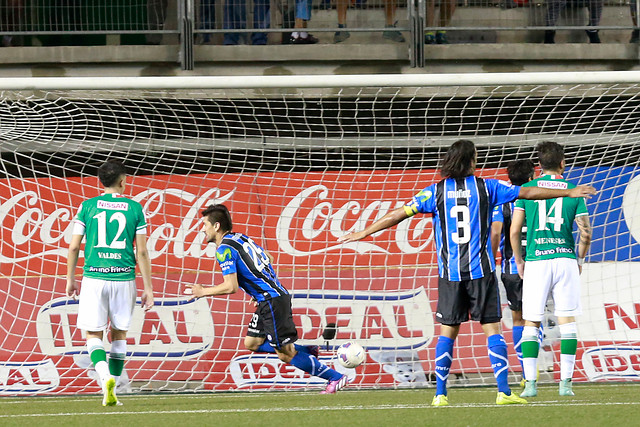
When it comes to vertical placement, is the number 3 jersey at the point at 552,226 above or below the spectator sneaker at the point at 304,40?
below

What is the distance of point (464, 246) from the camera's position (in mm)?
6223

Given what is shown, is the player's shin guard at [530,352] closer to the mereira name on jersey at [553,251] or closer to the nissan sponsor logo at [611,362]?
the mereira name on jersey at [553,251]

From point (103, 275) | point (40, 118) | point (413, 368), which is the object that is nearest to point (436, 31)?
point (413, 368)

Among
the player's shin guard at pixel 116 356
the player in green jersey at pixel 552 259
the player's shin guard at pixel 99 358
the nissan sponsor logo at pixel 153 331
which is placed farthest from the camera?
the nissan sponsor logo at pixel 153 331

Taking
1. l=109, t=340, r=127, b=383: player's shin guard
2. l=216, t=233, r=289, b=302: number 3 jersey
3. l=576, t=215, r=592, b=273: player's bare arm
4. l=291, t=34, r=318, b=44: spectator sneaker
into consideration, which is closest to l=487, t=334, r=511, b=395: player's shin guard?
l=576, t=215, r=592, b=273: player's bare arm

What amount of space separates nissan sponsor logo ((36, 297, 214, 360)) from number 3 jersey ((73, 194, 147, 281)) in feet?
8.42

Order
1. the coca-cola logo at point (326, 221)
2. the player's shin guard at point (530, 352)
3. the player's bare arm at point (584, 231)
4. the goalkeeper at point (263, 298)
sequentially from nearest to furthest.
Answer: the player's shin guard at point (530, 352) → the player's bare arm at point (584, 231) → the goalkeeper at point (263, 298) → the coca-cola logo at point (326, 221)

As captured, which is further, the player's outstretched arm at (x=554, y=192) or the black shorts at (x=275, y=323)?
the black shorts at (x=275, y=323)

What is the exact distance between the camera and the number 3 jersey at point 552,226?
7.16 m

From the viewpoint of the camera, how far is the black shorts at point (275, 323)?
7.82 m

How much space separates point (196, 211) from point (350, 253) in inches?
59.3

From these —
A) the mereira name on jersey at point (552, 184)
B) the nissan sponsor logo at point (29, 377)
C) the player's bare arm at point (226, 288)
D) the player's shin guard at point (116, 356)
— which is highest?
the mereira name on jersey at point (552, 184)

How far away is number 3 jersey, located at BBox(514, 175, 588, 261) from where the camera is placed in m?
7.16

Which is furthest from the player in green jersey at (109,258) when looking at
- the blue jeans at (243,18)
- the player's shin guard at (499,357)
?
the blue jeans at (243,18)
